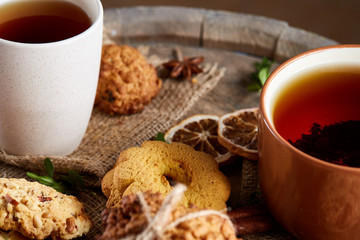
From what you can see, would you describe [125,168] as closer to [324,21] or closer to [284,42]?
[284,42]

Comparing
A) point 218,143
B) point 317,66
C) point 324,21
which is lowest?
point 324,21

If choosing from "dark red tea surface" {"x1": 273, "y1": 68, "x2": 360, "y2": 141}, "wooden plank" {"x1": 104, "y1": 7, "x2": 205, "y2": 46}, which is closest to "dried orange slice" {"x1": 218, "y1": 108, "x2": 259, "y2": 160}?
"dark red tea surface" {"x1": 273, "y1": 68, "x2": 360, "y2": 141}

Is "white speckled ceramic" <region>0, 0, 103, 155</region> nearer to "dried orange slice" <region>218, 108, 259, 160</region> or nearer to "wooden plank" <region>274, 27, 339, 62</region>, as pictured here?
"dried orange slice" <region>218, 108, 259, 160</region>

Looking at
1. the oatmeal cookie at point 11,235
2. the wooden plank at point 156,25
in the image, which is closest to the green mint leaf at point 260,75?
the wooden plank at point 156,25

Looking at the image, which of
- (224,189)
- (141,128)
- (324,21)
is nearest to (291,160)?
(224,189)

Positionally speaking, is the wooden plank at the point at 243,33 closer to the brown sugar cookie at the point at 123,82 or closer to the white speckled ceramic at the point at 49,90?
the brown sugar cookie at the point at 123,82

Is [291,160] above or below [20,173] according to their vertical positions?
above

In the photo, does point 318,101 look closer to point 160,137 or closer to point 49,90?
point 160,137
